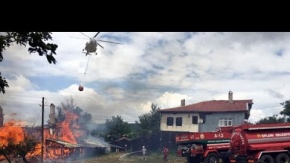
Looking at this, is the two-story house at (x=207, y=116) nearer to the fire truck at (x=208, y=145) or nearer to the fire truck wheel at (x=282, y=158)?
the fire truck at (x=208, y=145)

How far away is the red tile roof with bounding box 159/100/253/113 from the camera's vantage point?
33219mm

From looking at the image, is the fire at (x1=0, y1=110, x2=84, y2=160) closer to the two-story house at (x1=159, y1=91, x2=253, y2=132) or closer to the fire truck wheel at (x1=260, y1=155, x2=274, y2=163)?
the two-story house at (x1=159, y1=91, x2=253, y2=132)

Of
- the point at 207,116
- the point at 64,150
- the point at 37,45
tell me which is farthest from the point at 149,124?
the point at 37,45

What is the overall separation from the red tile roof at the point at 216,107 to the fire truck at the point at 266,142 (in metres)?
14.2

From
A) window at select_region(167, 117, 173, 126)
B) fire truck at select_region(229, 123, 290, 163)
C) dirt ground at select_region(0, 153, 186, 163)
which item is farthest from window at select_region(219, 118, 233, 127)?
fire truck at select_region(229, 123, 290, 163)

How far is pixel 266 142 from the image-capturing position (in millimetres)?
18453

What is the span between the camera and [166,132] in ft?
112

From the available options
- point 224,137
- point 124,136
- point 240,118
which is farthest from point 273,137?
point 124,136

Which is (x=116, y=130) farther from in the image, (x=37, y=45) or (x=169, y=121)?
(x=37, y=45)

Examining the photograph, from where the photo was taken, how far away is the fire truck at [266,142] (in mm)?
18312

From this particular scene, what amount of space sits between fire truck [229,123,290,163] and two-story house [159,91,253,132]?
543 inches

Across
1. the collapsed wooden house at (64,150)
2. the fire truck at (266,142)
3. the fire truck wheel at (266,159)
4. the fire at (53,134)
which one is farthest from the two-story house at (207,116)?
the fire truck wheel at (266,159)

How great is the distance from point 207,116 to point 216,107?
1550mm
